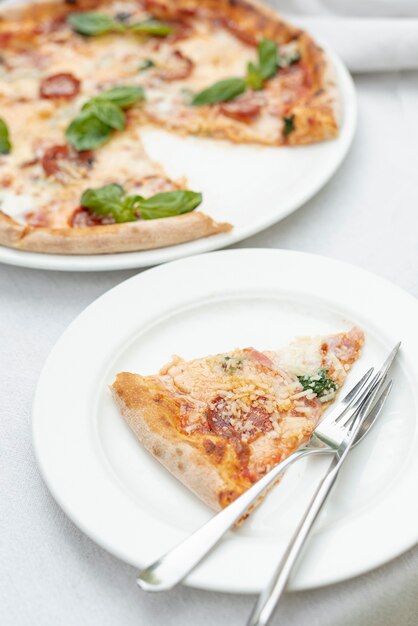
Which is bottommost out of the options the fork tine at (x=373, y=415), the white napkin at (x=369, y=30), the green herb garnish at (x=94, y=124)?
the green herb garnish at (x=94, y=124)

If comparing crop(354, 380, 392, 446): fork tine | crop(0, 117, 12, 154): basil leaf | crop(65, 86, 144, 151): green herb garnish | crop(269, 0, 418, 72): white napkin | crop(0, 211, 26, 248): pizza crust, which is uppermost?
crop(269, 0, 418, 72): white napkin

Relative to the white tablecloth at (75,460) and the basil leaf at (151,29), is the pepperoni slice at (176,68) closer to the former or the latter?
the basil leaf at (151,29)

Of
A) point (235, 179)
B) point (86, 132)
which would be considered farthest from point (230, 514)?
point (86, 132)

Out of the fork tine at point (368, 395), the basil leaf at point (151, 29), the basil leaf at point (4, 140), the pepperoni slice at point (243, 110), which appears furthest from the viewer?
the basil leaf at point (151, 29)

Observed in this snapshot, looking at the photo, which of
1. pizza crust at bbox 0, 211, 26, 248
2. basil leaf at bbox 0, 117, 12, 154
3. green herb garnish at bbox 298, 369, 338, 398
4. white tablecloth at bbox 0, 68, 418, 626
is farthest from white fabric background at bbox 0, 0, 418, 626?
basil leaf at bbox 0, 117, 12, 154

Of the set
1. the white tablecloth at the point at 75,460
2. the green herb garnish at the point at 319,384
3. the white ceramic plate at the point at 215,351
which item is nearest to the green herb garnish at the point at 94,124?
the white tablecloth at the point at 75,460

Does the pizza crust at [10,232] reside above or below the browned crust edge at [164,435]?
below

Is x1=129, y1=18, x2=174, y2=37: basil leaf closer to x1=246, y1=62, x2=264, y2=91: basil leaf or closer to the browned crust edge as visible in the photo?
x1=246, y1=62, x2=264, y2=91: basil leaf
